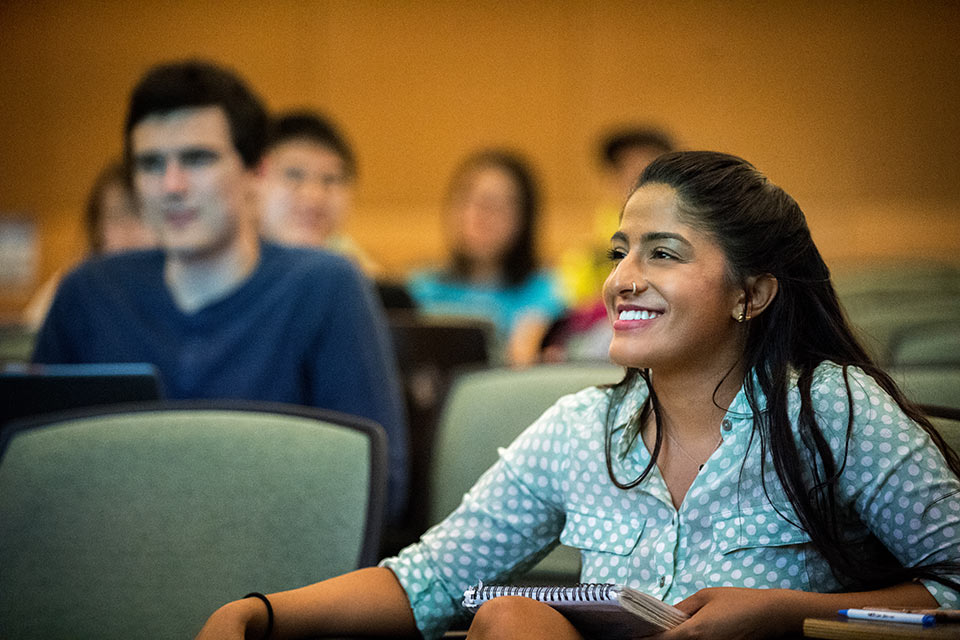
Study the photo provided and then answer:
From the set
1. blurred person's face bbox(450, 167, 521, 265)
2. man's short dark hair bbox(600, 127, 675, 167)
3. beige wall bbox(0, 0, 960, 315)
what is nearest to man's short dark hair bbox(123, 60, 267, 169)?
man's short dark hair bbox(600, 127, 675, 167)

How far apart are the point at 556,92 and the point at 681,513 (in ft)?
21.9

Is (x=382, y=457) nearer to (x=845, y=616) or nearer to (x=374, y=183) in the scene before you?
(x=845, y=616)

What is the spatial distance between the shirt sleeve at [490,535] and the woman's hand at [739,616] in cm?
30

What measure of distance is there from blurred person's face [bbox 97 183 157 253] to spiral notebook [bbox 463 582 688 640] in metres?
3.05

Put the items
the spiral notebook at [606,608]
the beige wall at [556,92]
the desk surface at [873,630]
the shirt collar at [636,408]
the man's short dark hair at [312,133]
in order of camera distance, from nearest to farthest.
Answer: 1. the desk surface at [873,630]
2. the spiral notebook at [606,608]
3. the shirt collar at [636,408]
4. the man's short dark hair at [312,133]
5. the beige wall at [556,92]

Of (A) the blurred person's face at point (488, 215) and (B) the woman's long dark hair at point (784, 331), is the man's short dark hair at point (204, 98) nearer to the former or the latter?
(B) the woman's long dark hair at point (784, 331)

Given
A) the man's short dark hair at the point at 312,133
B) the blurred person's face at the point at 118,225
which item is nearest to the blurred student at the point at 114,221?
the blurred person's face at the point at 118,225

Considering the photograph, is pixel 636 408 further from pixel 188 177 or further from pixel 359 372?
pixel 188 177

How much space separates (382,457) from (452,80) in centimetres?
641

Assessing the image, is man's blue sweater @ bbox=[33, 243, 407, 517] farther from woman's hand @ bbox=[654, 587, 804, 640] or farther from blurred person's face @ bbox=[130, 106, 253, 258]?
woman's hand @ bbox=[654, 587, 804, 640]

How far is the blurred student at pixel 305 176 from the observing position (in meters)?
3.85

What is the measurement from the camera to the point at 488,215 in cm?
474

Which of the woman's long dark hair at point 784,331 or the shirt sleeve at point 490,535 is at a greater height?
the woman's long dark hair at point 784,331

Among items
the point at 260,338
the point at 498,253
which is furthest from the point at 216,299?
the point at 498,253
